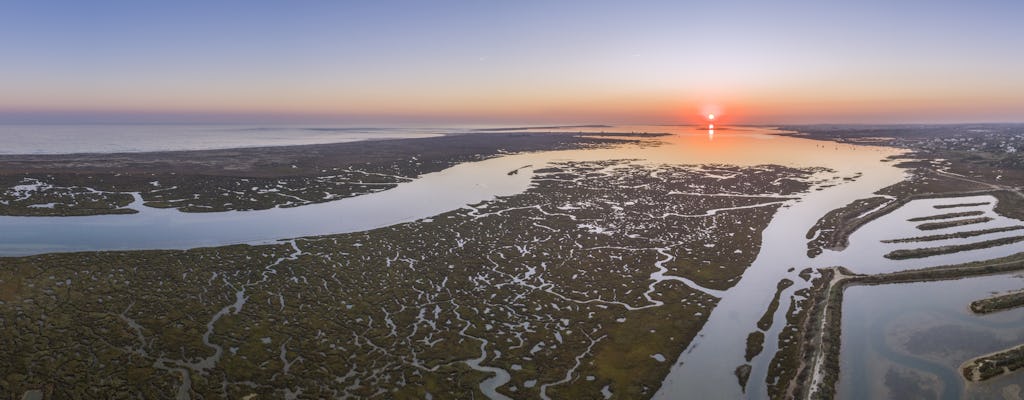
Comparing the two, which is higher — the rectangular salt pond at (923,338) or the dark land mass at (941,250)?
the dark land mass at (941,250)

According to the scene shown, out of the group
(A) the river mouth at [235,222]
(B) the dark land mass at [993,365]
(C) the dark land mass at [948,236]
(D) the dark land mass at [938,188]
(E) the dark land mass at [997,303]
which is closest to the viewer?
(B) the dark land mass at [993,365]

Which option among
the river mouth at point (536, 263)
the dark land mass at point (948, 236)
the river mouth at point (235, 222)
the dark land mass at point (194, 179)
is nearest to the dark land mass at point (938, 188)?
the river mouth at point (536, 263)

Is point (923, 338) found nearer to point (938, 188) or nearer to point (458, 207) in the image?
point (458, 207)

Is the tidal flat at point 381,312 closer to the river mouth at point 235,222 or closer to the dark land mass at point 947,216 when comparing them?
the river mouth at point 235,222

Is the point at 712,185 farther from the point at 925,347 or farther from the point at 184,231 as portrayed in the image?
the point at 184,231

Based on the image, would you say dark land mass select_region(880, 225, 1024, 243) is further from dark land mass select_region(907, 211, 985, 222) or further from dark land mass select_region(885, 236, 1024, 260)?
dark land mass select_region(907, 211, 985, 222)

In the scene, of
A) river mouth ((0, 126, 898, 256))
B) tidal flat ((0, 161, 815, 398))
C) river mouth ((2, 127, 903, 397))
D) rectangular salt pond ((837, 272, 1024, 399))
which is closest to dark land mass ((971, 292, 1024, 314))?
rectangular salt pond ((837, 272, 1024, 399))

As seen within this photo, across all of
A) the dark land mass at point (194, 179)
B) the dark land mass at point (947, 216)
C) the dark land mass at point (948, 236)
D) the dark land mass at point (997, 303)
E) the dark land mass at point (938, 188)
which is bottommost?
the dark land mass at point (997, 303)
